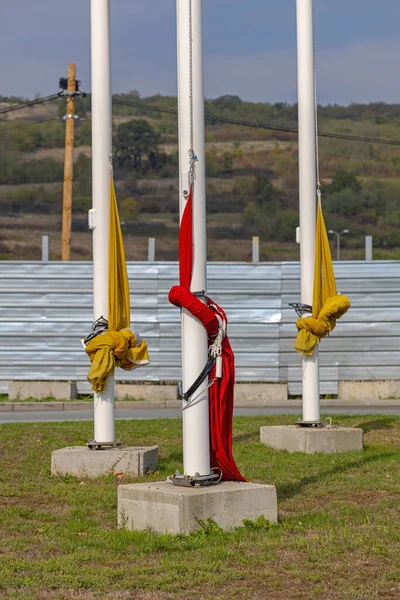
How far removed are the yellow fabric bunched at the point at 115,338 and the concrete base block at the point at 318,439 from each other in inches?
85.0

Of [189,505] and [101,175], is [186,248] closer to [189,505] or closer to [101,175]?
[189,505]

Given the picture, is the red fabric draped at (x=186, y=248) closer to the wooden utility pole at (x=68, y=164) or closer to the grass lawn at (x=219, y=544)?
the grass lawn at (x=219, y=544)

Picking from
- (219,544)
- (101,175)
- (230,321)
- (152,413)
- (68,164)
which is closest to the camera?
(219,544)

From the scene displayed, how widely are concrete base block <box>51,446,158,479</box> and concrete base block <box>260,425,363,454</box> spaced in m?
1.96

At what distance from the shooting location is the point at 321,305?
38.2 feet

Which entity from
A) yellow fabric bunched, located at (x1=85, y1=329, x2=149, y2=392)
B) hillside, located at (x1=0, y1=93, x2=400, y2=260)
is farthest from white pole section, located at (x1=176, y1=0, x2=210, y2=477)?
hillside, located at (x1=0, y1=93, x2=400, y2=260)

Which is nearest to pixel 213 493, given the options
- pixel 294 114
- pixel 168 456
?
pixel 168 456

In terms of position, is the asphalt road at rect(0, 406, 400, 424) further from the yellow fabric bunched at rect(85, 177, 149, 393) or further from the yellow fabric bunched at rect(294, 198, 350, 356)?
the yellow fabric bunched at rect(85, 177, 149, 393)

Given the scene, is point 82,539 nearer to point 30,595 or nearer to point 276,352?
point 30,595

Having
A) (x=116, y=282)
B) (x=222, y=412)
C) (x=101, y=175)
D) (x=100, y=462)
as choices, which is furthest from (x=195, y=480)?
(x=101, y=175)

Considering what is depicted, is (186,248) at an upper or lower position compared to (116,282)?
upper

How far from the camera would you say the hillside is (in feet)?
227

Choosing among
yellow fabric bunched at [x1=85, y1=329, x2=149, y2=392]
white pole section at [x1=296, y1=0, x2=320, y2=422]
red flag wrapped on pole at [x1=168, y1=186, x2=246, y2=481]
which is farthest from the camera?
white pole section at [x1=296, y1=0, x2=320, y2=422]

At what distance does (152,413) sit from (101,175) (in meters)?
8.96
